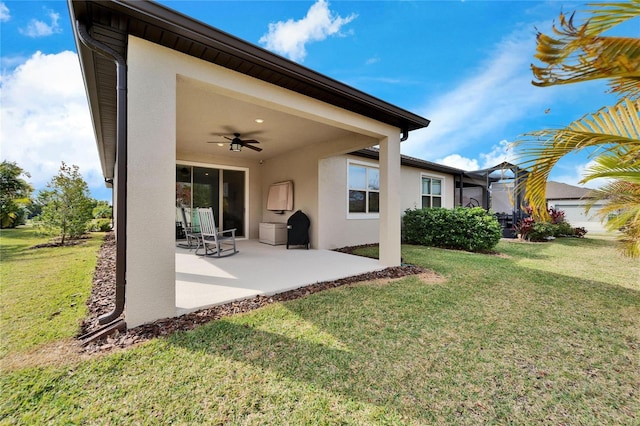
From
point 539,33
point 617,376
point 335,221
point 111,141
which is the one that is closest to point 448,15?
point 335,221

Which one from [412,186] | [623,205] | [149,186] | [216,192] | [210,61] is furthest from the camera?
[412,186]

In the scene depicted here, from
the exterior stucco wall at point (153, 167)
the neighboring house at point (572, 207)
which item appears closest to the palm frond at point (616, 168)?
the exterior stucco wall at point (153, 167)

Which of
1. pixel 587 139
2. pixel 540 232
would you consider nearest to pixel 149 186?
pixel 587 139

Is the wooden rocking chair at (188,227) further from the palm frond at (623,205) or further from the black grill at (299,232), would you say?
the palm frond at (623,205)

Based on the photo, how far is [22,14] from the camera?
4289 mm

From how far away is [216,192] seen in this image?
9273 mm

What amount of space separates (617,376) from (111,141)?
9.51 m

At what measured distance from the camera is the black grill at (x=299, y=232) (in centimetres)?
770

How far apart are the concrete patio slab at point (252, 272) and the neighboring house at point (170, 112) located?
0.60m

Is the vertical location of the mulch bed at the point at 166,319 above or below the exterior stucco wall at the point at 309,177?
below

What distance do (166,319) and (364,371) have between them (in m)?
2.17

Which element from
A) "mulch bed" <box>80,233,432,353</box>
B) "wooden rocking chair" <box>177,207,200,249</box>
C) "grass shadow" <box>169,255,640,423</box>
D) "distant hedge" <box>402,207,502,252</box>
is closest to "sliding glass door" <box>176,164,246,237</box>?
"wooden rocking chair" <box>177,207,200,249</box>

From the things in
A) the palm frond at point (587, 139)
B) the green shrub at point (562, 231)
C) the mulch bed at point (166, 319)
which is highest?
the palm frond at point (587, 139)

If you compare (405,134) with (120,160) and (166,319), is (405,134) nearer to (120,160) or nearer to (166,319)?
(120,160)
